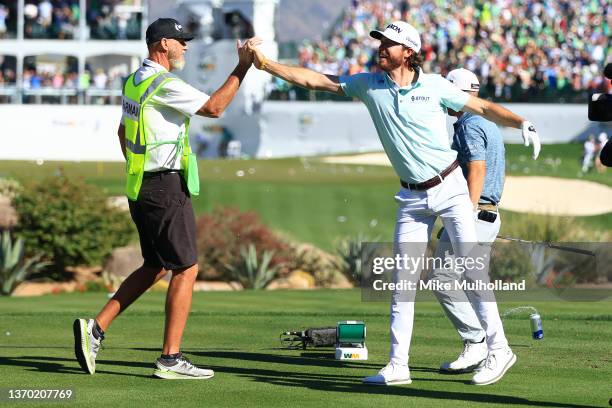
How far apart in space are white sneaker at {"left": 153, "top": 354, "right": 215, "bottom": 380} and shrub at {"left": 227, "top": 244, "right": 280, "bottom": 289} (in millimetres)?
13232

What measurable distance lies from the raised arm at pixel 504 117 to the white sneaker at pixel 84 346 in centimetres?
311

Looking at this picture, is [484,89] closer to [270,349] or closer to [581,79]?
[581,79]

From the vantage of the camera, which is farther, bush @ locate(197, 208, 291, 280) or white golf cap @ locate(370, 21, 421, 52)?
bush @ locate(197, 208, 291, 280)

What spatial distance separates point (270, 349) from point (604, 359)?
2.80 metres

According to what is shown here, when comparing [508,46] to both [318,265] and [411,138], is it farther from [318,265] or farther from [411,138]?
[411,138]

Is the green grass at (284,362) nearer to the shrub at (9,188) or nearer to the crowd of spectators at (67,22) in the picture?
the shrub at (9,188)

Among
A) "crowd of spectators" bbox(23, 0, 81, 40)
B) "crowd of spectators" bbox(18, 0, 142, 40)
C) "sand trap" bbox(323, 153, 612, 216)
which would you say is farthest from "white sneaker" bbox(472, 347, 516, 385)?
"crowd of spectators" bbox(23, 0, 81, 40)

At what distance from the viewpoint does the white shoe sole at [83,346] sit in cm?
947

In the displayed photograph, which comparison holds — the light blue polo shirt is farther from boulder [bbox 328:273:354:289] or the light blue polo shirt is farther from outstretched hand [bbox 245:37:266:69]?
boulder [bbox 328:273:354:289]

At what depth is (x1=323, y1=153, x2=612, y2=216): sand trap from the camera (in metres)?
34.4

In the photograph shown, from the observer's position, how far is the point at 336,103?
5206 cm

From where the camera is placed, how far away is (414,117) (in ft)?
30.1

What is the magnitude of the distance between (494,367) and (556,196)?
27817 mm

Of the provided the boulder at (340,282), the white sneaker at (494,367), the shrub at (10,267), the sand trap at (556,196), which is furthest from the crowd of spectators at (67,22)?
the white sneaker at (494,367)
